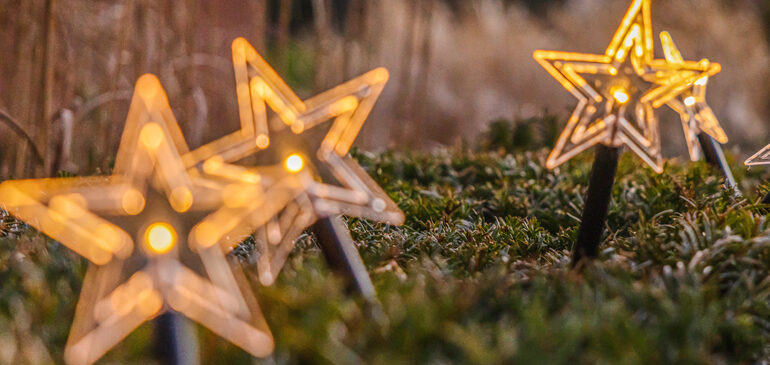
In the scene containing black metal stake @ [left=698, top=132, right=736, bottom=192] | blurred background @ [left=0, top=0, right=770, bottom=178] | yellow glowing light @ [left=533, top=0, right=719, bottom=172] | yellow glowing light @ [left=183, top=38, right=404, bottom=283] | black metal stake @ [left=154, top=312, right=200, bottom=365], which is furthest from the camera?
blurred background @ [left=0, top=0, right=770, bottom=178]

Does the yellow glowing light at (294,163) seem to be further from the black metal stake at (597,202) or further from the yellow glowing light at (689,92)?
the yellow glowing light at (689,92)

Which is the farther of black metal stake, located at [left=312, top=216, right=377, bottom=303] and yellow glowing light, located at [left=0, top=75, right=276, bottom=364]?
black metal stake, located at [left=312, top=216, right=377, bottom=303]

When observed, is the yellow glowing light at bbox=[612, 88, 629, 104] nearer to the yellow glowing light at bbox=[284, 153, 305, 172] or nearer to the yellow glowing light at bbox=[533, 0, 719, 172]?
the yellow glowing light at bbox=[533, 0, 719, 172]

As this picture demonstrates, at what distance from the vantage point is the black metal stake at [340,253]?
969 mm

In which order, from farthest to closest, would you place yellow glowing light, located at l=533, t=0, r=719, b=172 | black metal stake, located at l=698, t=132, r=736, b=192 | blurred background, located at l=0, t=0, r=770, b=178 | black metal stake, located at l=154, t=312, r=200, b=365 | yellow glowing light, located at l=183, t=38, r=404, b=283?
blurred background, located at l=0, t=0, r=770, b=178
black metal stake, located at l=698, t=132, r=736, b=192
yellow glowing light, located at l=533, t=0, r=719, b=172
yellow glowing light, located at l=183, t=38, r=404, b=283
black metal stake, located at l=154, t=312, r=200, b=365

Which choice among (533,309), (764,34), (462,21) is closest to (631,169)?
(533,309)

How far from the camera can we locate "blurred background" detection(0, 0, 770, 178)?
2.22 meters

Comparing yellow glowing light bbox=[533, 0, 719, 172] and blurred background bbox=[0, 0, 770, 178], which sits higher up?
blurred background bbox=[0, 0, 770, 178]

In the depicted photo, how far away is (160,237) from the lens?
2.77 feet


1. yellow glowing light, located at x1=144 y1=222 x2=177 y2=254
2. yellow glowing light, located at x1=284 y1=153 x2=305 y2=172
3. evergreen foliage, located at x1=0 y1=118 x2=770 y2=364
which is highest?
yellow glowing light, located at x1=284 y1=153 x2=305 y2=172

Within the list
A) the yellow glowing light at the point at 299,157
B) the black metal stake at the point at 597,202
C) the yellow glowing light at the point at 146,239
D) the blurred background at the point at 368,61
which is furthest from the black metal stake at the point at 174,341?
the blurred background at the point at 368,61

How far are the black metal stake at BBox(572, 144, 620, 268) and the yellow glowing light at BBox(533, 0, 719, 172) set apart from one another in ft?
0.10

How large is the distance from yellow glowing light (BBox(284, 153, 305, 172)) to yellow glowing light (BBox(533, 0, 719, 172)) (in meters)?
0.47

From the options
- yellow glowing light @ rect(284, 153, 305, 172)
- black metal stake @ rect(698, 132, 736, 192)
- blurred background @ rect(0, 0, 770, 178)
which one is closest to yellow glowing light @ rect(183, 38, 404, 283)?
yellow glowing light @ rect(284, 153, 305, 172)
